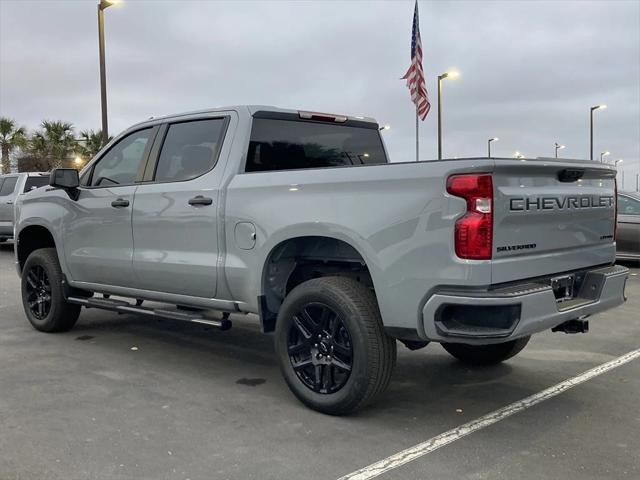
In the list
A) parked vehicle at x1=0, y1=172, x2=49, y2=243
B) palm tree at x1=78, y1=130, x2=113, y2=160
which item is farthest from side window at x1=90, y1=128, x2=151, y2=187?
palm tree at x1=78, y1=130, x2=113, y2=160

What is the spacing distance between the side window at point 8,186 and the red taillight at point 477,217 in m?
14.9

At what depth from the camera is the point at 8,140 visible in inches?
1414

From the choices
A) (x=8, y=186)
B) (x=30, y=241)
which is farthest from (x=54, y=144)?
(x=30, y=241)

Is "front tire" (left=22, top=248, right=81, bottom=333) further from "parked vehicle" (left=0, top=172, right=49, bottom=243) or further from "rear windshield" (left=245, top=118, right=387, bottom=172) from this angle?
"parked vehicle" (left=0, top=172, right=49, bottom=243)

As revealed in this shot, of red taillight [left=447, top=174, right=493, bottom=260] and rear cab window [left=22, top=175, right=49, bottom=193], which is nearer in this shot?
red taillight [left=447, top=174, right=493, bottom=260]

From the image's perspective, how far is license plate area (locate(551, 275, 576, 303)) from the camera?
3.88m

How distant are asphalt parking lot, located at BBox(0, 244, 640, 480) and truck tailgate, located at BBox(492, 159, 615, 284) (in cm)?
98

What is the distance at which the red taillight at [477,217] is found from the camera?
337 centimetres

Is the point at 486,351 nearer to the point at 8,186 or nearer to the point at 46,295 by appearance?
the point at 46,295

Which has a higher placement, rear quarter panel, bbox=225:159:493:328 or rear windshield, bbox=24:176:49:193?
rear windshield, bbox=24:176:49:193

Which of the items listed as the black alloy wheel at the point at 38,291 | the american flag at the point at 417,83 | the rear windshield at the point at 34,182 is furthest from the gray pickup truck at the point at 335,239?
the american flag at the point at 417,83

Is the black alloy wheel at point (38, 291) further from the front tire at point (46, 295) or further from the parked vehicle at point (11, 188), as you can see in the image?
the parked vehicle at point (11, 188)

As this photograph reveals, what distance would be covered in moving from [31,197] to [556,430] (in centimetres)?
540

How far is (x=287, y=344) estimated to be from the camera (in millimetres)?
4254
